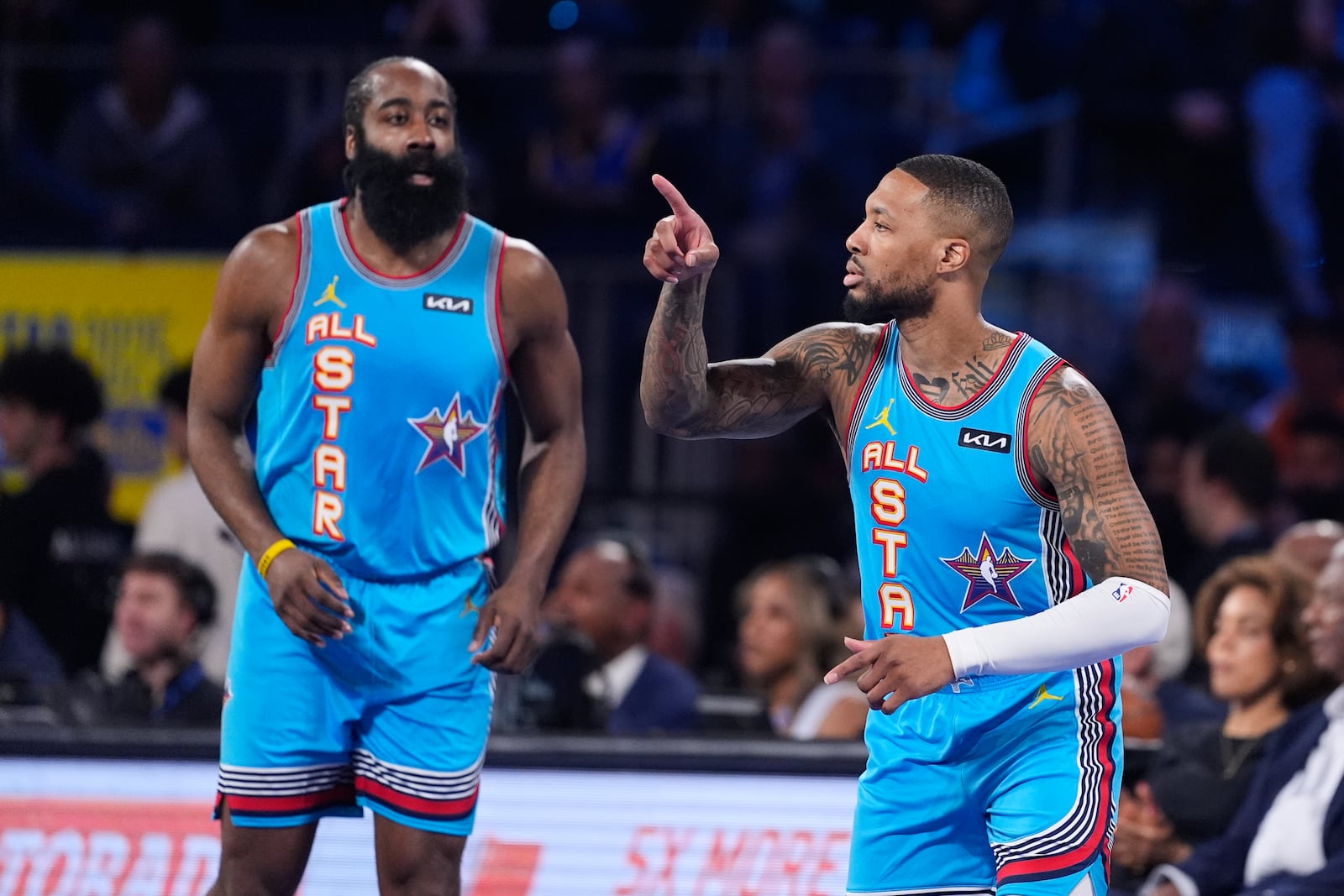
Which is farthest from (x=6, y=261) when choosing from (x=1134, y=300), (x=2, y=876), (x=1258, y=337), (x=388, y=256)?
(x=1258, y=337)

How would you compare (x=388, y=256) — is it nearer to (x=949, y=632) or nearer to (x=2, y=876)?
(x=949, y=632)

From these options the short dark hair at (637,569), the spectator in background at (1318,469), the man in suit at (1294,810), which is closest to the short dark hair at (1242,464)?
the spectator in background at (1318,469)

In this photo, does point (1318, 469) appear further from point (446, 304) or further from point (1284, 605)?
point (446, 304)

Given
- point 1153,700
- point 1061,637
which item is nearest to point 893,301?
point 1061,637

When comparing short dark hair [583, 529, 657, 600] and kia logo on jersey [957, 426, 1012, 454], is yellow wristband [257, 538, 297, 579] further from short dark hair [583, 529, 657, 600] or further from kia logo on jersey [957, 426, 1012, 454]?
short dark hair [583, 529, 657, 600]

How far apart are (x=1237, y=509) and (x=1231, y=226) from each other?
3.20 m

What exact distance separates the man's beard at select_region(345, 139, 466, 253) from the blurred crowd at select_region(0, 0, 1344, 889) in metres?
2.50

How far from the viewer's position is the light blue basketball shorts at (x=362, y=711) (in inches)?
154

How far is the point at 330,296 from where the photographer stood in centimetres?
400

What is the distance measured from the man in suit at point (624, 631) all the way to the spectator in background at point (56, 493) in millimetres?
1813

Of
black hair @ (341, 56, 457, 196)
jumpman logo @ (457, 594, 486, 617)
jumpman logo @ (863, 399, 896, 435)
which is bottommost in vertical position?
jumpman logo @ (457, 594, 486, 617)

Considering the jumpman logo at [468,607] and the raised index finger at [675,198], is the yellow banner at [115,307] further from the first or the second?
the raised index finger at [675,198]

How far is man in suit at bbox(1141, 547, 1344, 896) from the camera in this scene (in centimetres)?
493

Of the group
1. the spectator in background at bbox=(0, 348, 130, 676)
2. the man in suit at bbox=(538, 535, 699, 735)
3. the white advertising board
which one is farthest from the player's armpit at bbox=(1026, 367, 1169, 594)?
the spectator in background at bbox=(0, 348, 130, 676)
